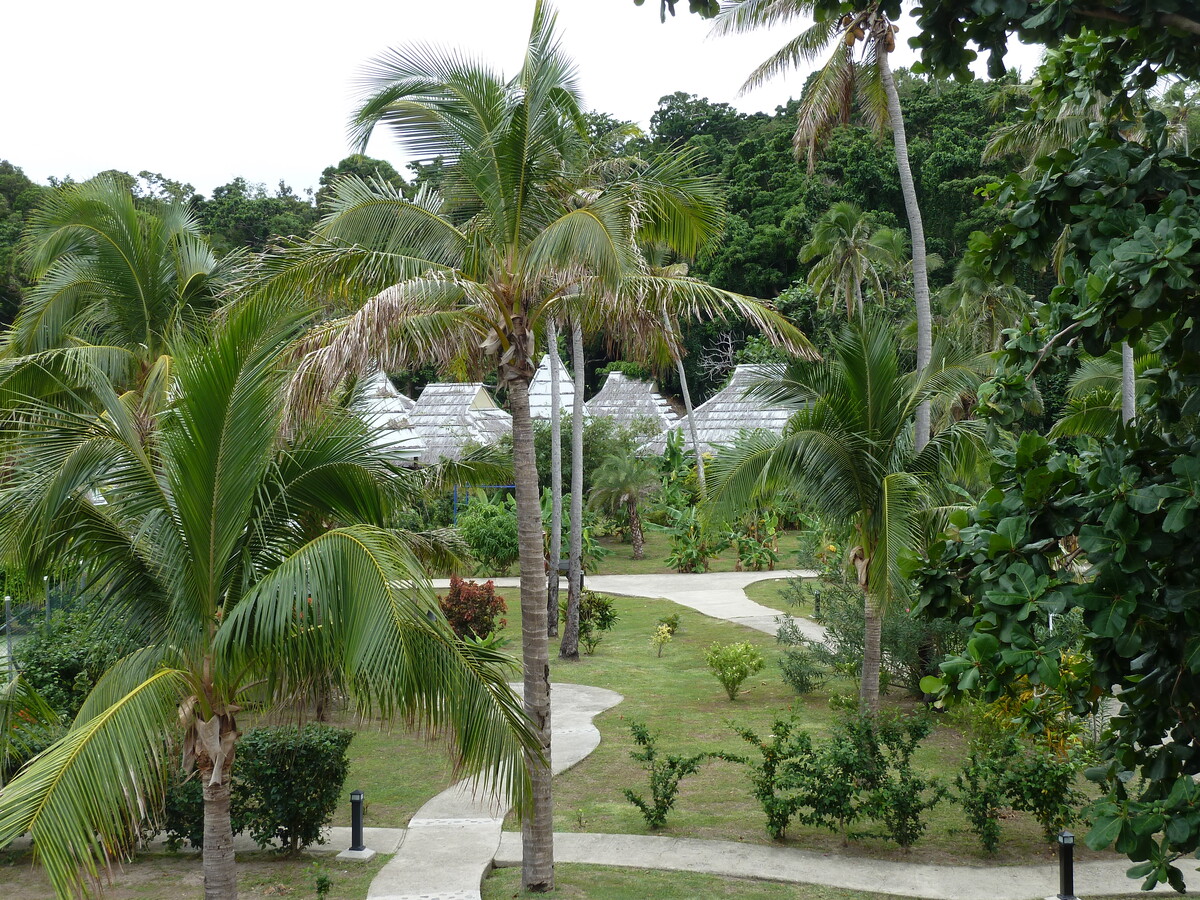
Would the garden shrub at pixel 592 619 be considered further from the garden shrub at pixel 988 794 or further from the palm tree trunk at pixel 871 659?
the garden shrub at pixel 988 794

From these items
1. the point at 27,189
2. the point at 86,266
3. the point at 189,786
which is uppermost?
the point at 27,189

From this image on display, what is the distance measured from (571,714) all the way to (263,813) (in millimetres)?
5844

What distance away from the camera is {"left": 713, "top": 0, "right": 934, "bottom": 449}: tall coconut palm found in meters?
14.1

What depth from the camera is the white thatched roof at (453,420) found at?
32719mm

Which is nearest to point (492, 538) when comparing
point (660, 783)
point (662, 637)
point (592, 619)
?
point (592, 619)

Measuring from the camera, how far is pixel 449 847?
9.18 metres

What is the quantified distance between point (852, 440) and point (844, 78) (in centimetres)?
700

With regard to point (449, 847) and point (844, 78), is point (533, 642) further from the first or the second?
point (844, 78)

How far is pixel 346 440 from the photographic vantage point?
762 cm

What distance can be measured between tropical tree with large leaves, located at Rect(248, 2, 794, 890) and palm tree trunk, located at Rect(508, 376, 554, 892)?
0.05 feet

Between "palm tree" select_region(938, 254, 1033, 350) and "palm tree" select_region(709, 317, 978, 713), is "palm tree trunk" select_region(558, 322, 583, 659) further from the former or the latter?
"palm tree" select_region(938, 254, 1033, 350)

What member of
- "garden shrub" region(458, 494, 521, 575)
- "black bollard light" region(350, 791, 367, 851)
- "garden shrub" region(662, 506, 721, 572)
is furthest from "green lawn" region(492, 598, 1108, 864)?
"garden shrub" region(662, 506, 721, 572)

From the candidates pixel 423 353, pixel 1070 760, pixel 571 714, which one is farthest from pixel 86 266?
pixel 1070 760

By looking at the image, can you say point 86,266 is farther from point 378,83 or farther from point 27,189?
point 27,189
